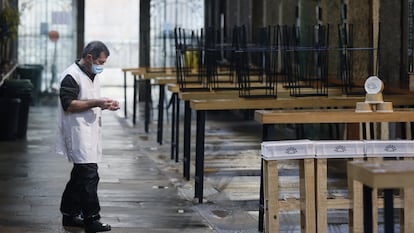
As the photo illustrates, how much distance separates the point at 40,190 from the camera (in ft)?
36.1

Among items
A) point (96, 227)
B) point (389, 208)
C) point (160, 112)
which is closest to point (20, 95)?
point (160, 112)

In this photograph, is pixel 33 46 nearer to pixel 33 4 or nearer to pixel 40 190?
Answer: pixel 33 4

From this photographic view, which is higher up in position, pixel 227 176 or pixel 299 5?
pixel 299 5

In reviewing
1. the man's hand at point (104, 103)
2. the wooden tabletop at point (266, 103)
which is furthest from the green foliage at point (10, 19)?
the man's hand at point (104, 103)

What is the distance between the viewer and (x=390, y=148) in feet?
22.7

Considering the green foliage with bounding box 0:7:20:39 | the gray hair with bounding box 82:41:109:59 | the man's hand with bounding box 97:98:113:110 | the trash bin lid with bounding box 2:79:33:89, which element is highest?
the green foliage with bounding box 0:7:20:39

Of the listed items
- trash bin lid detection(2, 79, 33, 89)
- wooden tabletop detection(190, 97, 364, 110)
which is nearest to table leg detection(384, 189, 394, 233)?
wooden tabletop detection(190, 97, 364, 110)

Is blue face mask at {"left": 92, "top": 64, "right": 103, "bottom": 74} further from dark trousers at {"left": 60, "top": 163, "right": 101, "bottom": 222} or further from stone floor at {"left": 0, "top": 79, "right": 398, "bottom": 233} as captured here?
stone floor at {"left": 0, "top": 79, "right": 398, "bottom": 233}

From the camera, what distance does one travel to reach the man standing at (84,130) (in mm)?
8773

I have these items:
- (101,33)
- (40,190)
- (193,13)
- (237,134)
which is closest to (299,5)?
(237,134)

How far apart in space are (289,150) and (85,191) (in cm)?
251

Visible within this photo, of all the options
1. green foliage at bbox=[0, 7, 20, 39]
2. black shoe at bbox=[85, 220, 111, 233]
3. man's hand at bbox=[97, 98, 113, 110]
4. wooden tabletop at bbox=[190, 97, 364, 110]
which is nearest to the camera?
man's hand at bbox=[97, 98, 113, 110]

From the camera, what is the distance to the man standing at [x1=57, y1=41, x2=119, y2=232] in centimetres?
877

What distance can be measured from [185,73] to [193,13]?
12.0 meters
